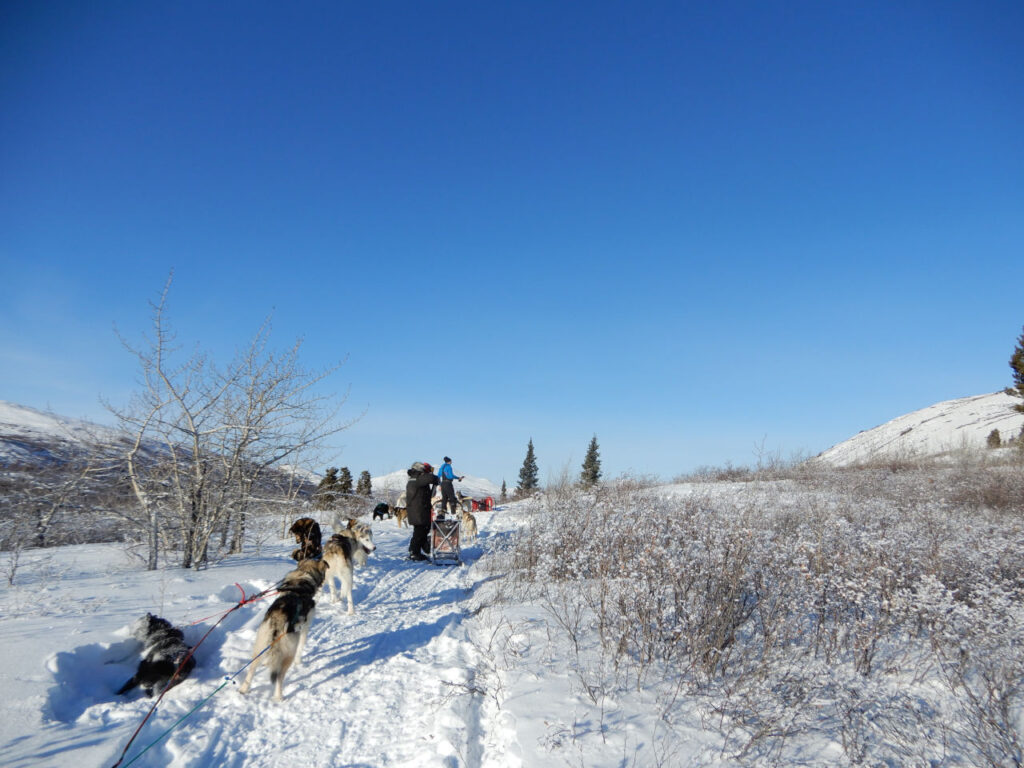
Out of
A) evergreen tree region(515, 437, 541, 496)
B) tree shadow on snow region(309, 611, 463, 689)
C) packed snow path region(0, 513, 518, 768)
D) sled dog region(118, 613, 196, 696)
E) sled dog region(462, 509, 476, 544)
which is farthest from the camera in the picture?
evergreen tree region(515, 437, 541, 496)

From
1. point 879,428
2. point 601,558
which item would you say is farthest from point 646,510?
point 879,428

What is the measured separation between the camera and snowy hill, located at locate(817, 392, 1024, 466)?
78.2ft

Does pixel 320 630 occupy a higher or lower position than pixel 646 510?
lower

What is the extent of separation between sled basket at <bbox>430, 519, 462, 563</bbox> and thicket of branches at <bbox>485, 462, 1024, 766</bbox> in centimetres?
369

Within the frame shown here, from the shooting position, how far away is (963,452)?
16.2 m

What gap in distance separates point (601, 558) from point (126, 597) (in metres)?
5.10

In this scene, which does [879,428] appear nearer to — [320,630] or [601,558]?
[601,558]

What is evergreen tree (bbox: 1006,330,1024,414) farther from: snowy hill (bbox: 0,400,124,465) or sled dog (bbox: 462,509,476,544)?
snowy hill (bbox: 0,400,124,465)

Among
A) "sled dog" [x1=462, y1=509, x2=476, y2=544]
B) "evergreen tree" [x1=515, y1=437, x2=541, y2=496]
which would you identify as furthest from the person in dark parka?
"evergreen tree" [x1=515, y1=437, x2=541, y2=496]

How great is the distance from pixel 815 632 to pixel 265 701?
15.2ft

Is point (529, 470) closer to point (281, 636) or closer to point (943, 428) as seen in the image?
point (943, 428)

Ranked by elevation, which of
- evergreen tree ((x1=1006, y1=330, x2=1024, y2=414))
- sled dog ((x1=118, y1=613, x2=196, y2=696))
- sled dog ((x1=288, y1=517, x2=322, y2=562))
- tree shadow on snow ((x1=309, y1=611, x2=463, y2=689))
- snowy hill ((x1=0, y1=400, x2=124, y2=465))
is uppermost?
evergreen tree ((x1=1006, y1=330, x2=1024, y2=414))

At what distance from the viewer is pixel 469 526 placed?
13.0 m

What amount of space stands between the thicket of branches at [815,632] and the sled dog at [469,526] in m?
6.17
